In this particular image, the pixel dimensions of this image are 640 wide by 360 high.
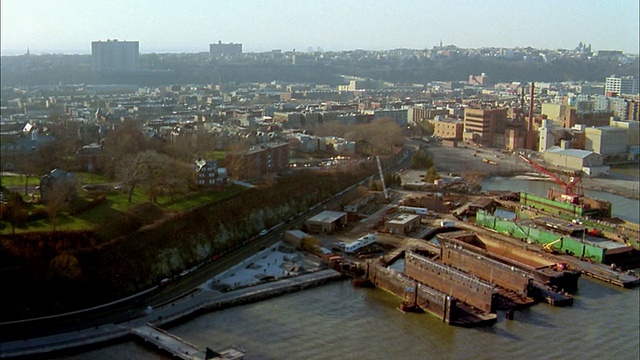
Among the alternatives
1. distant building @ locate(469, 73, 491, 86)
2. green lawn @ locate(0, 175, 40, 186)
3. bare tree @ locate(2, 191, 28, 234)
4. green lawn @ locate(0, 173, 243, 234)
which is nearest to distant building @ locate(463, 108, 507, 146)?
green lawn @ locate(0, 173, 243, 234)

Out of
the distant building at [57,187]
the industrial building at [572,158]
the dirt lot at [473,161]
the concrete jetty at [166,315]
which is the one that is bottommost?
the concrete jetty at [166,315]

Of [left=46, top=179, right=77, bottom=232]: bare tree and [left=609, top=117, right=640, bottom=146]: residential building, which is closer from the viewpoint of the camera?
[left=46, top=179, right=77, bottom=232]: bare tree

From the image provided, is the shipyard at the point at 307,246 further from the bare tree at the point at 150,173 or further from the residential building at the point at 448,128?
the residential building at the point at 448,128

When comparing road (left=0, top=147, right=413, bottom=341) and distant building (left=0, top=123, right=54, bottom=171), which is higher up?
distant building (left=0, top=123, right=54, bottom=171)

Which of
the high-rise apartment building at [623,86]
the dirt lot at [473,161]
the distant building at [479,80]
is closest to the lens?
the dirt lot at [473,161]

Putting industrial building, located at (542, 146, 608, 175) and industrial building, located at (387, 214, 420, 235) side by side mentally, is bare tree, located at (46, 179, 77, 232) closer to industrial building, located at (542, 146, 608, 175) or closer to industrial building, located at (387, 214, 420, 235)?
industrial building, located at (387, 214, 420, 235)

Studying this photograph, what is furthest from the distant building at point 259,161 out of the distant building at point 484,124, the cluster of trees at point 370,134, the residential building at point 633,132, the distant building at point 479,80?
the distant building at point 479,80

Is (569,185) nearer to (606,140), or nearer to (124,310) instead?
(606,140)
